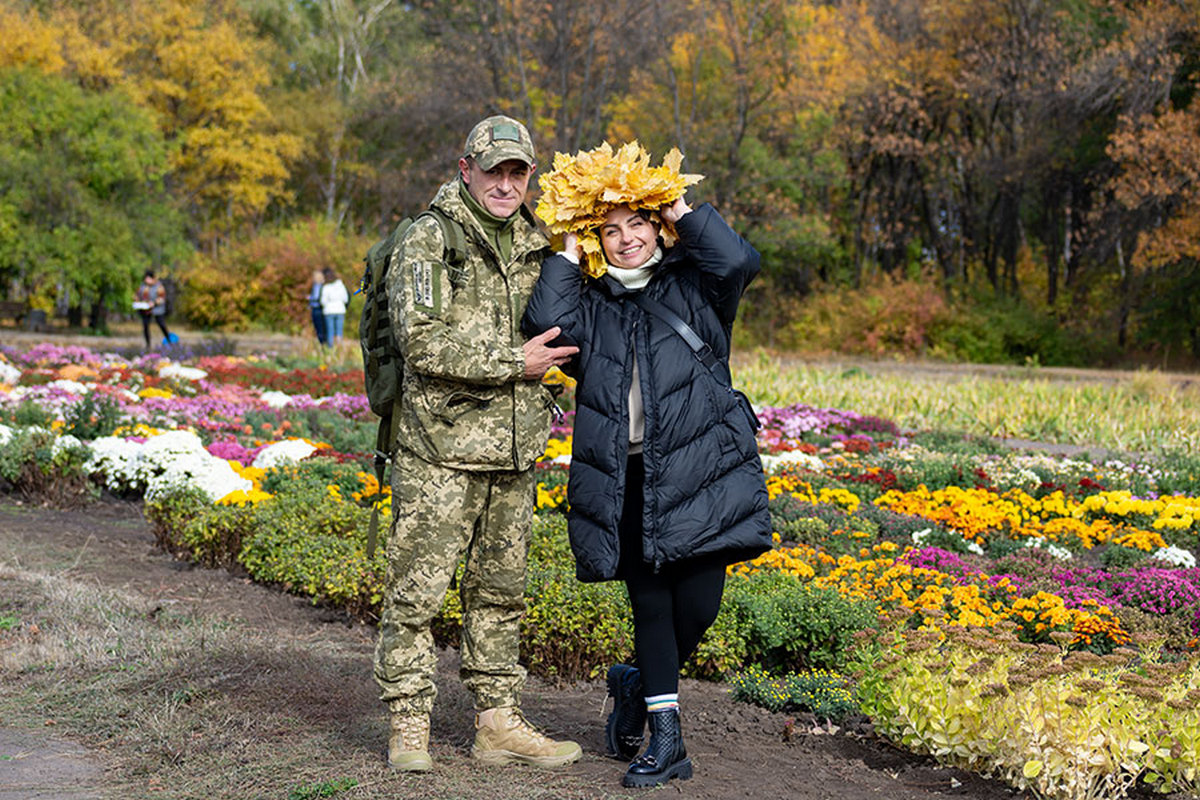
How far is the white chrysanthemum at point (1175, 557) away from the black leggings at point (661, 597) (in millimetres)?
4328

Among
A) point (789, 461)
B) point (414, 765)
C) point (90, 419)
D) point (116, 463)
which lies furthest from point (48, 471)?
point (414, 765)

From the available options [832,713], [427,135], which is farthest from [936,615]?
[427,135]

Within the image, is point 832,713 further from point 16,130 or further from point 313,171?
point 313,171

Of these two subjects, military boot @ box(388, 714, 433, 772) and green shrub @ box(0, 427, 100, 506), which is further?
green shrub @ box(0, 427, 100, 506)

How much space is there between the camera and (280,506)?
7492 millimetres

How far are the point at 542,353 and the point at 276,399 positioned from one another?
33.9ft

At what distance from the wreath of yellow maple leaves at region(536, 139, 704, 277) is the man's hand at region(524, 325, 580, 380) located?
247 mm

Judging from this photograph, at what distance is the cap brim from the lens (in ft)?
12.3

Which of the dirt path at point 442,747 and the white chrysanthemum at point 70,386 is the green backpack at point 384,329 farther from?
the white chrysanthemum at point 70,386

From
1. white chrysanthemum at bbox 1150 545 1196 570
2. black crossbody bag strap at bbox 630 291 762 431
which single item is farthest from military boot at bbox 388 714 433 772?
white chrysanthemum at bbox 1150 545 1196 570

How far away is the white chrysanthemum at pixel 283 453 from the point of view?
29.9 feet

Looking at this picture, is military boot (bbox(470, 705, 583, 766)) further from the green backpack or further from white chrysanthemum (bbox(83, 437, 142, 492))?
white chrysanthemum (bbox(83, 437, 142, 492))

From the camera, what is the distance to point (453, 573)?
12.8 ft

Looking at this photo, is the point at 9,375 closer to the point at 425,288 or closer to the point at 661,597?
the point at 425,288
